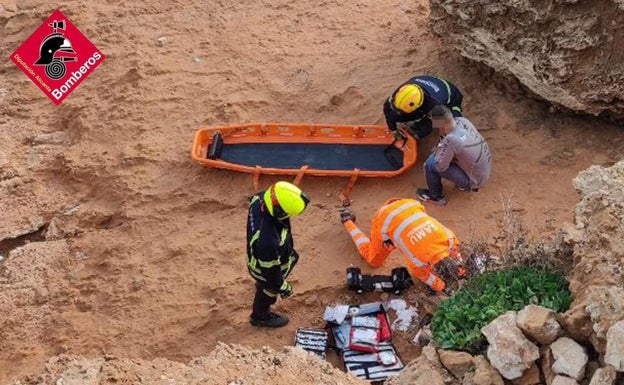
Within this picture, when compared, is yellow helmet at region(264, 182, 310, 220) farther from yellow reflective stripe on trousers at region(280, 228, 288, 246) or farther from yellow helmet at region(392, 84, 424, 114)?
yellow helmet at region(392, 84, 424, 114)

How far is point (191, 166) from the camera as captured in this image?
26.2 feet

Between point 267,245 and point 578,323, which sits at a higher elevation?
point 578,323

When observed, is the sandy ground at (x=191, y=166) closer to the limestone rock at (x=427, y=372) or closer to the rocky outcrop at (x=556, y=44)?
the rocky outcrop at (x=556, y=44)

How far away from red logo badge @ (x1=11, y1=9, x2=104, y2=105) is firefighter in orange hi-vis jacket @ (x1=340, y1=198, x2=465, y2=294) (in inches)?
190

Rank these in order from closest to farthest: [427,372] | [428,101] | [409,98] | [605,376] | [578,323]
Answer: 1. [605,376]
2. [578,323]
3. [427,372]
4. [409,98]
5. [428,101]

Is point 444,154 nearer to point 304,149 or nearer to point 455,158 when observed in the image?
point 455,158

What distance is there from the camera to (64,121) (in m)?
8.88

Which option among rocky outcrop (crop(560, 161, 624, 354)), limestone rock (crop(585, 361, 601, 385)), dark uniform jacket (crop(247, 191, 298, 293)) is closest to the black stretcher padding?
dark uniform jacket (crop(247, 191, 298, 293))

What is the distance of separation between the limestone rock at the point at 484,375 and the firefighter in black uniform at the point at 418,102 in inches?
130

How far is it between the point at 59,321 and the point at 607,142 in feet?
18.2

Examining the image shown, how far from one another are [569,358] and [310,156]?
4100 mm

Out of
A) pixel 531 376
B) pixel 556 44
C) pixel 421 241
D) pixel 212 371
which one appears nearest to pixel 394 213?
pixel 421 241

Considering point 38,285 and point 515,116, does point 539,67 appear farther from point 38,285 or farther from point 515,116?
point 38,285

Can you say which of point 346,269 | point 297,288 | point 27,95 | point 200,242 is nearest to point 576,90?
point 346,269
